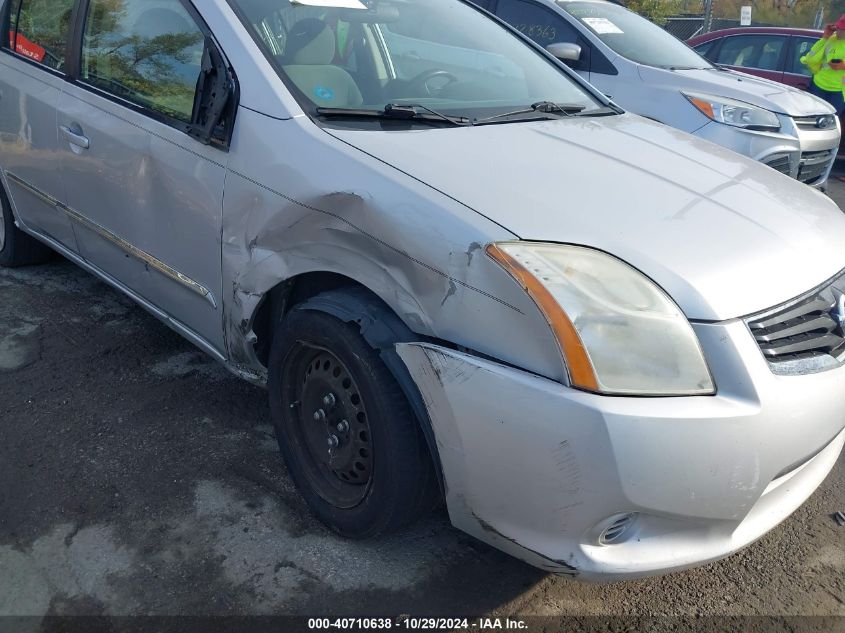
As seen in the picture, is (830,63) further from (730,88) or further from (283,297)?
(283,297)

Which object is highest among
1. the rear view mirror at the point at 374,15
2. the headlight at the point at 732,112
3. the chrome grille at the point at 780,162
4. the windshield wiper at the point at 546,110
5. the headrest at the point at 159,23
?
the rear view mirror at the point at 374,15

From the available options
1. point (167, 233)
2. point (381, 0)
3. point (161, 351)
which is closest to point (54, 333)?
point (161, 351)

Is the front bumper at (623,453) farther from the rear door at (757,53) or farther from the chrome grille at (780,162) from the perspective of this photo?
the rear door at (757,53)

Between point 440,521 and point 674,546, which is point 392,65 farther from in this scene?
point 674,546

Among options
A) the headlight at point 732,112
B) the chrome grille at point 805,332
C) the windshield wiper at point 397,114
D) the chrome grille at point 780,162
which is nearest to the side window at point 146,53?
the windshield wiper at point 397,114

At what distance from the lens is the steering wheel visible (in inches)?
110

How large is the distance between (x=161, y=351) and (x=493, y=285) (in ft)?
7.24

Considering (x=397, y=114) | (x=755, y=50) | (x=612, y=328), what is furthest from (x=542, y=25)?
(x=612, y=328)

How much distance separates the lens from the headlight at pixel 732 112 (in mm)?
5672

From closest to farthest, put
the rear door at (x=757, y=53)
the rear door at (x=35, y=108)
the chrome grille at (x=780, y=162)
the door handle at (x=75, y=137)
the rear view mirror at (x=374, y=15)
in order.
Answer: the rear view mirror at (x=374, y=15) → the door handle at (x=75, y=137) → the rear door at (x=35, y=108) → the chrome grille at (x=780, y=162) → the rear door at (x=757, y=53)

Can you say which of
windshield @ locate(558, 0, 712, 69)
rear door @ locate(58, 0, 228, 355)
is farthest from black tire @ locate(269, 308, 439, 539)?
windshield @ locate(558, 0, 712, 69)

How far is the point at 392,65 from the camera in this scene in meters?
2.88

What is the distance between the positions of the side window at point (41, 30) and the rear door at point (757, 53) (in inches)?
313

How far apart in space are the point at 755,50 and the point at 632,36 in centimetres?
370
